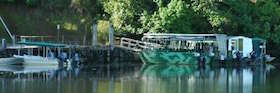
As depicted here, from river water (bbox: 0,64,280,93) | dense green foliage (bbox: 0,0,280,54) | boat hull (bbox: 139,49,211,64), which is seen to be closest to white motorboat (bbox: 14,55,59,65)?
river water (bbox: 0,64,280,93)

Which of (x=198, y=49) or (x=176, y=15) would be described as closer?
(x=198, y=49)

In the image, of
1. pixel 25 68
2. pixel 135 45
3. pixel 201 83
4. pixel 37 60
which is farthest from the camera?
pixel 135 45

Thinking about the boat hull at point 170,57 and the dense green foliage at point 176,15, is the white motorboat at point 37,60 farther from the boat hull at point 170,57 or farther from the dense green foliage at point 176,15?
the dense green foliage at point 176,15

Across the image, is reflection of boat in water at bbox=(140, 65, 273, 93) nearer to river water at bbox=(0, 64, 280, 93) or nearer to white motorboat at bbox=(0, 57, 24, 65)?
river water at bbox=(0, 64, 280, 93)

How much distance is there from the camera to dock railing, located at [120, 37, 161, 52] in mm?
58213

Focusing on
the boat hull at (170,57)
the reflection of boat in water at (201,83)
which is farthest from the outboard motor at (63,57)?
the reflection of boat in water at (201,83)

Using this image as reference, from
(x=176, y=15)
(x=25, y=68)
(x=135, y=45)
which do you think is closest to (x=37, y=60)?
(x=25, y=68)

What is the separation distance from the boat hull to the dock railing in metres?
1.04

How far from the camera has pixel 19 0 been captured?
214ft

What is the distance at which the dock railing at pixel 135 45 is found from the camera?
191 feet

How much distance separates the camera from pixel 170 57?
56906mm

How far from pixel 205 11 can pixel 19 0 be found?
17.1 meters

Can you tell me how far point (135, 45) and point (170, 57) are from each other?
165 inches

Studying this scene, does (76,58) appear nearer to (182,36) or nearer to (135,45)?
(135,45)
